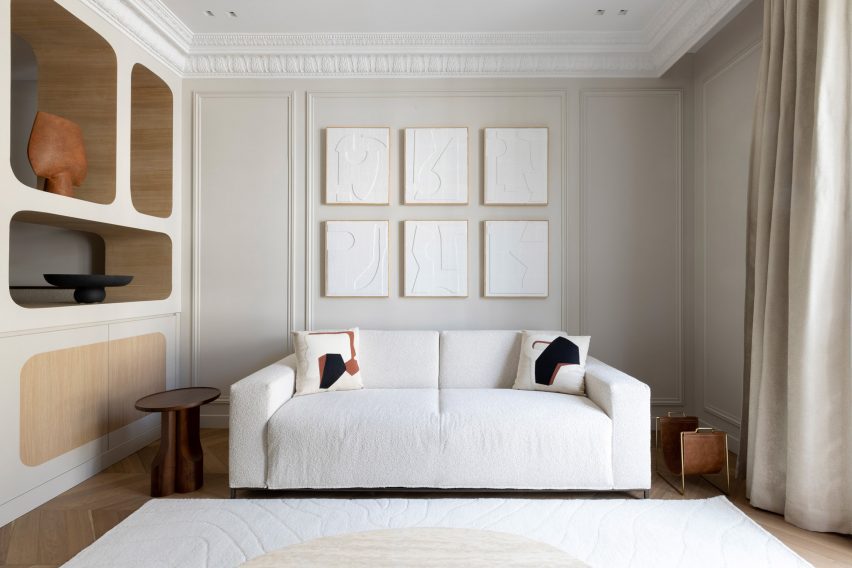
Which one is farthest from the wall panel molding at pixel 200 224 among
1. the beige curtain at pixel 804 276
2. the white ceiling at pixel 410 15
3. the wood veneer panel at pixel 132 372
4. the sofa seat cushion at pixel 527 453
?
the beige curtain at pixel 804 276

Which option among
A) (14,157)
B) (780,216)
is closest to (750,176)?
(780,216)

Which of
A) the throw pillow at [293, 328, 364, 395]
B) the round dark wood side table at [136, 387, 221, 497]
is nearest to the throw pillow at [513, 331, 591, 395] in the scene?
the throw pillow at [293, 328, 364, 395]

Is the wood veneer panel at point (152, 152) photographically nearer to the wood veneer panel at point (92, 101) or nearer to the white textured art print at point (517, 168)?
the wood veneer panel at point (92, 101)

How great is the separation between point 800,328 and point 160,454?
3.15 m

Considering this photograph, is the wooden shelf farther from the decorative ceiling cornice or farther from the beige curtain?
the beige curtain

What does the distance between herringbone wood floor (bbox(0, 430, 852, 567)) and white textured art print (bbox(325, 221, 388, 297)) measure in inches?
54.3

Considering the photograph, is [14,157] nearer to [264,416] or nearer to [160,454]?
[160,454]

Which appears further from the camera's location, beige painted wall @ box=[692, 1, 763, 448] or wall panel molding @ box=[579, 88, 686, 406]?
wall panel molding @ box=[579, 88, 686, 406]

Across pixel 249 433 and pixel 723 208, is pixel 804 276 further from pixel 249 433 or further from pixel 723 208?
pixel 249 433

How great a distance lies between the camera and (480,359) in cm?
306

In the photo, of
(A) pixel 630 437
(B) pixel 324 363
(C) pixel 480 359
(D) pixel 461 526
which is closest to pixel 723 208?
(A) pixel 630 437

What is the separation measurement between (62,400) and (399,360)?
1835 mm

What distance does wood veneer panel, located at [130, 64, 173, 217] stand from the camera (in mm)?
3412

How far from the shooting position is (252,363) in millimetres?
3504
